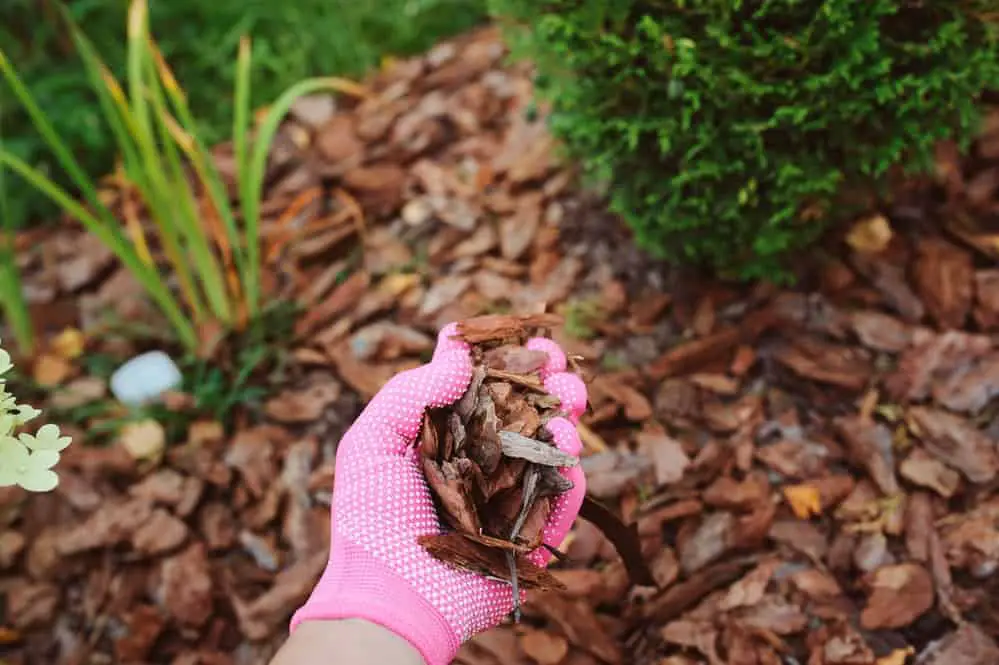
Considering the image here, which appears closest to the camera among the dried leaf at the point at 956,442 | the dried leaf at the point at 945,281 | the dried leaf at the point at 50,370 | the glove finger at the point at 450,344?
the glove finger at the point at 450,344

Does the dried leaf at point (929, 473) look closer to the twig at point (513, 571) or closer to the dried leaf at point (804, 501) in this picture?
the dried leaf at point (804, 501)

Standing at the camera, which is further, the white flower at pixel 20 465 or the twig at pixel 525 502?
the twig at pixel 525 502

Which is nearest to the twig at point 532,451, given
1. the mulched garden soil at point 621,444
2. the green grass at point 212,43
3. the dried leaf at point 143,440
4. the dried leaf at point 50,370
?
the mulched garden soil at point 621,444

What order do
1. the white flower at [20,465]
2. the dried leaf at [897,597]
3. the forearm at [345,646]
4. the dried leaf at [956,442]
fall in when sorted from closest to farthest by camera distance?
the white flower at [20,465], the forearm at [345,646], the dried leaf at [897,597], the dried leaf at [956,442]

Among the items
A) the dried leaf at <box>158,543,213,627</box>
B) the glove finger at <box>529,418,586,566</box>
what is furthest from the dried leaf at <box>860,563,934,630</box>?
the dried leaf at <box>158,543,213,627</box>

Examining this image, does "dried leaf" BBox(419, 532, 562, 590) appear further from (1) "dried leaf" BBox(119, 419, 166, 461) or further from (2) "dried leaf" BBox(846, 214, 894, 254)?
(2) "dried leaf" BBox(846, 214, 894, 254)

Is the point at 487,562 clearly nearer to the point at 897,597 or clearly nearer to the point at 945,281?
the point at 897,597
